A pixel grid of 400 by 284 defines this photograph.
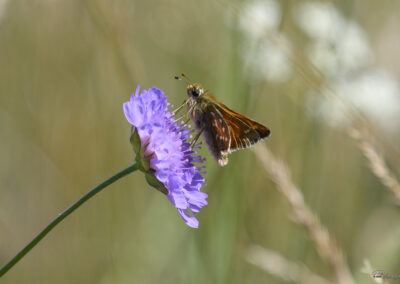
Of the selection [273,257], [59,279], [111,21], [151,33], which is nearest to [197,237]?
[273,257]

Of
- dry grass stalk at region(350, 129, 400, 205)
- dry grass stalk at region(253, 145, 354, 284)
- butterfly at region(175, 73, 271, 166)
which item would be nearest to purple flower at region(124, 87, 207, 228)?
butterfly at region(175, 73, 271, 166)

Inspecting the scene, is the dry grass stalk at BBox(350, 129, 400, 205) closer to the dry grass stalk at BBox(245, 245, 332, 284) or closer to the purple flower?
the dry grass stalk at BBox(245, 245, 332, 284)

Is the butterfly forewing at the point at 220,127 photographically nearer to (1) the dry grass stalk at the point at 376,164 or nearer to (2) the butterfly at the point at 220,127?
(2) the butterfly at the point at 220,127

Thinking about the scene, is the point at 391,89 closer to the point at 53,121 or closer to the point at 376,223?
the point at 376,223

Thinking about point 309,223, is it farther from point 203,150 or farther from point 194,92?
point 203,150

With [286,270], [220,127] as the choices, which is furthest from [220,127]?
[286,270]
